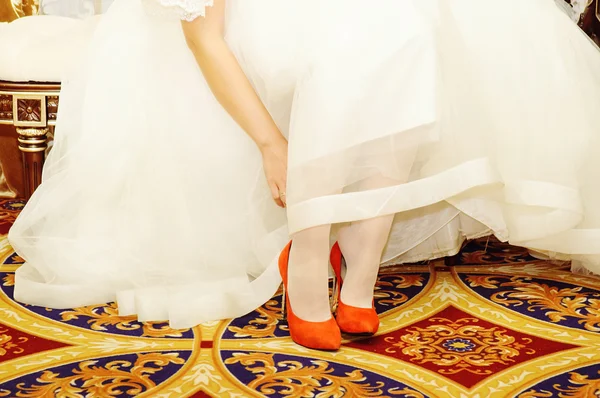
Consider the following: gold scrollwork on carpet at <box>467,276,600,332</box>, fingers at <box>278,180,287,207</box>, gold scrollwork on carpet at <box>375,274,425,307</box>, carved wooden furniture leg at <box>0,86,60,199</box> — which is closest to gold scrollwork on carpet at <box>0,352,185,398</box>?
fingers at <box>278,180,287,207</box>

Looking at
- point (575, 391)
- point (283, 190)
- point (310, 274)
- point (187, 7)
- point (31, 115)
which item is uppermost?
point (187, 7)

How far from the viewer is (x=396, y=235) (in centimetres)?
174

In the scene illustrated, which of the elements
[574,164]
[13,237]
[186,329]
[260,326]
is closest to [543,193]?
[574,164]

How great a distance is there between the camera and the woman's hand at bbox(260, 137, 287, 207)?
139 cm

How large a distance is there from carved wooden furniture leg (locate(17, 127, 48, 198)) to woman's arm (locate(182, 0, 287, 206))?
1029mm

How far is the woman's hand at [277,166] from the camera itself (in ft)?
4.56

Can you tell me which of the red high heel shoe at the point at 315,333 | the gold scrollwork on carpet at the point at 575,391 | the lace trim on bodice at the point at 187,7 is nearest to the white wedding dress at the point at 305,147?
the lace trim on bodice at the point at 187,7

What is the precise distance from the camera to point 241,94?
1.40 meters

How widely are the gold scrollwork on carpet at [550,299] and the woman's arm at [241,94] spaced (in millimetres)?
593

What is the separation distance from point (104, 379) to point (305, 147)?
508 mm

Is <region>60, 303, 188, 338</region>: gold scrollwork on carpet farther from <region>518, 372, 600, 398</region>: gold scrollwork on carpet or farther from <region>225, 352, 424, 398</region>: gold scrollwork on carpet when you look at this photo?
<region>518, 372, 600, 398</region>: gold scrollwork on carpet

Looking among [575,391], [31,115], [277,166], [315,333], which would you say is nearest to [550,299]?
[575,391]

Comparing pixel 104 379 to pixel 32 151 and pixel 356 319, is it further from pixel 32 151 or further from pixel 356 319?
pixel 32 151

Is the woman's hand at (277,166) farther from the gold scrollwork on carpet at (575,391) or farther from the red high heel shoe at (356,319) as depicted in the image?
the gold scrollwork on carpet at (575,391)
